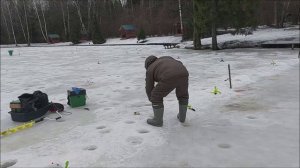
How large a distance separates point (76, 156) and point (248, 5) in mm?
18381

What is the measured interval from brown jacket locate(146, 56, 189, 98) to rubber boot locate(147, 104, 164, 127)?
360 millimetres

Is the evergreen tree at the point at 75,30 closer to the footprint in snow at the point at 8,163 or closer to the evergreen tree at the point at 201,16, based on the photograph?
the evergreen tree at the point at 201,16

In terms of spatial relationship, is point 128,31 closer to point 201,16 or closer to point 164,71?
point 201,16

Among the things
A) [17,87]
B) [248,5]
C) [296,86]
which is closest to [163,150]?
[296,86]

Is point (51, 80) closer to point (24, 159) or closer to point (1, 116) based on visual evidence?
point (1, 116)

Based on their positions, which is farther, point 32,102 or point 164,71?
point 32,102

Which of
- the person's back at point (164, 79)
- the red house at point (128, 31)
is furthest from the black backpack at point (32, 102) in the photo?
the red house at point (128, 31)

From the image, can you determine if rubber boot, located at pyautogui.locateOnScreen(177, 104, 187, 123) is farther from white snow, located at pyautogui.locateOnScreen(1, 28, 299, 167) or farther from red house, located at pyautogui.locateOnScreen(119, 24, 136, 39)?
red house, located at pyautogui.locateOnScreen(119, 24, 136, 39)

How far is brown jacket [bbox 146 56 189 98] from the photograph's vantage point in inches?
221

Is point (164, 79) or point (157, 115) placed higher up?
point (164, 79)

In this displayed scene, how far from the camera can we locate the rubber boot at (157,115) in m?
6.00

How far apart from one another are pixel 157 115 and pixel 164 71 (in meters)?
0.97

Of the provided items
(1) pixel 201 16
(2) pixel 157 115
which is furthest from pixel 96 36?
(2) pixel 157 115

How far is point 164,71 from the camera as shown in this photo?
18.4ft
